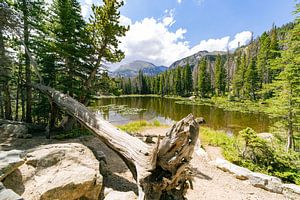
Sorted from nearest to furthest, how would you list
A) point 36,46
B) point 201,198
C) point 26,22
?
point 201,198 < point 26,22 < point 36,46

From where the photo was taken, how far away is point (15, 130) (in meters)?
7.18

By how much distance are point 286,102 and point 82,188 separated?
425 inches

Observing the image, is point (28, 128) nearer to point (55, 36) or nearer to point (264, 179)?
point (55, 36)

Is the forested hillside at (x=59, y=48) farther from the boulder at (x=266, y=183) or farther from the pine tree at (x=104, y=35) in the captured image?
the boulder at (x=266, y=183)

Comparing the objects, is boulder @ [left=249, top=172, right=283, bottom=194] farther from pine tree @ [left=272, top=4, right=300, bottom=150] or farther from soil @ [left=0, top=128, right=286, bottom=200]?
pine tree @ [left=272, top=4, right=300, bottom=150]

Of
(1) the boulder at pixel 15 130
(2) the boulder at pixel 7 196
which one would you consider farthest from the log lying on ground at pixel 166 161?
(1) the boulder at pixel 15 130

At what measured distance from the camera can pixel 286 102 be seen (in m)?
9.42

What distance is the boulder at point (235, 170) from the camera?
19.8 feet

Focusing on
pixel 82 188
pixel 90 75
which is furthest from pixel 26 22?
pixel 82 188

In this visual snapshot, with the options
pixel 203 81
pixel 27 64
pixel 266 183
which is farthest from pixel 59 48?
pixel 203 81

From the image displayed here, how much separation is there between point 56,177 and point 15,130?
5077mm

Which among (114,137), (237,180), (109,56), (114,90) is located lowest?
(237,180)

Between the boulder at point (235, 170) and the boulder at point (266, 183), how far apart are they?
0.21 m

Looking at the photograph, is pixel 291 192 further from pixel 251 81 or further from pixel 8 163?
pixel 251 81
